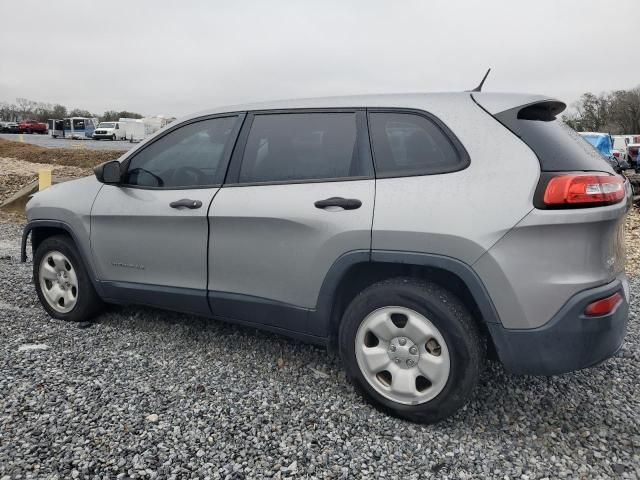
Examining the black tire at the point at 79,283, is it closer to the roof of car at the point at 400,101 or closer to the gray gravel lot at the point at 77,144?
the roof of car at the point at 400,101

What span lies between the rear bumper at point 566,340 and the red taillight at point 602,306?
0.02 m

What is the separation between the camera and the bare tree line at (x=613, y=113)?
192 feet

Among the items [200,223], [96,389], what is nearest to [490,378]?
[200,223]

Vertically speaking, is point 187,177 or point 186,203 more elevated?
point 187,177

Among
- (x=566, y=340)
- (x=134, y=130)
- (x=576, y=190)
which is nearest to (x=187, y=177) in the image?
(x=576, y=190)

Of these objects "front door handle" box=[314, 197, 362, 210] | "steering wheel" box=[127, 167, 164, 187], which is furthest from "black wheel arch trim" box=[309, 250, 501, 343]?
"steering wheel" box=[127, 167, 164, 187]

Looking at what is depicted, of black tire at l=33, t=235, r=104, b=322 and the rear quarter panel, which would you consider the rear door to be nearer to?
the rear quarter panel

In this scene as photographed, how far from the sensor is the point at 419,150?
8.73 feet

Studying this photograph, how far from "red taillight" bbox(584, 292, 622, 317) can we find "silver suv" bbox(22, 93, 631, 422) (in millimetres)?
13

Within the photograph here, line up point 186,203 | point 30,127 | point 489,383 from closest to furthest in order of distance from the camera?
point 489,383
point 186,203
point 30,127

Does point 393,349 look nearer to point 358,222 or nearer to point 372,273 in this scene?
point 372,273

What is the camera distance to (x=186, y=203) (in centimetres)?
328

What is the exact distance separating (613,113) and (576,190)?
67.2 metres

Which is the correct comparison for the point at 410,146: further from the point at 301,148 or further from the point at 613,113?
the point at 613,113
